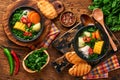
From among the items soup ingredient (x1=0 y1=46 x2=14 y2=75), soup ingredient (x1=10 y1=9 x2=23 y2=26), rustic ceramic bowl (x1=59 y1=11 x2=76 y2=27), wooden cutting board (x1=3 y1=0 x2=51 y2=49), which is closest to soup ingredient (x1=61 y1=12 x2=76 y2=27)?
rustic ceramic bowl (x1=59 y1=11 x2=76 y2=27)

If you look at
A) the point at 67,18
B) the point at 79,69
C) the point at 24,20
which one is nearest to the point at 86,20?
the point at 67,18

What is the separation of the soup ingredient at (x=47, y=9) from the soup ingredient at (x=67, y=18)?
0.22 feet

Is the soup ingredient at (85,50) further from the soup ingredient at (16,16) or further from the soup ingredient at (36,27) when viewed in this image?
the soup ingredient at (16,16)

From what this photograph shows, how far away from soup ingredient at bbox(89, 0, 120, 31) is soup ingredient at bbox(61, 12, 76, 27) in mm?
202

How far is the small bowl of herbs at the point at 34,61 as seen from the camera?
471 centimetres

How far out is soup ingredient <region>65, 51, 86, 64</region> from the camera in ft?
15.3

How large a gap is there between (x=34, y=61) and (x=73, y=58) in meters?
0.33

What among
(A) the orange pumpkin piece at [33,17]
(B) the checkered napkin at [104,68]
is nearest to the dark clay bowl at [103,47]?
(B) the checkered napkin at [104,68]

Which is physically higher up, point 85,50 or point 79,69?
point 85,50

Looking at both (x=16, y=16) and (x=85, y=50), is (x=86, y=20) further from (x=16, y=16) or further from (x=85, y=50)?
(x=16, y=16)

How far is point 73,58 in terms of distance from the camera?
4.67 metres

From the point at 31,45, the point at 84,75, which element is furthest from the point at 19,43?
the point at 84,75

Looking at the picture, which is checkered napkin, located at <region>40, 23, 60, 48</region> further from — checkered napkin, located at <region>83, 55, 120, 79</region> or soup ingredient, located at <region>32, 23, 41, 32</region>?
checkered napkin, located at <region>83, 55, 120, 79</region>

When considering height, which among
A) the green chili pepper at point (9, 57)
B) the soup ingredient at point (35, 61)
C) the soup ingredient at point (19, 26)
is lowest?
the soup ingredient at point (35, 61)
